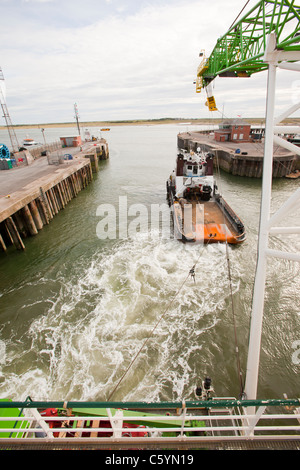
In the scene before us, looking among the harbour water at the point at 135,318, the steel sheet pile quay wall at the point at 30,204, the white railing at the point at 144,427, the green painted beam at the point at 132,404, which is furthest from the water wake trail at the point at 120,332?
the steel sheet pile quay wall at the point at 30,204

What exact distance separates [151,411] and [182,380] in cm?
265

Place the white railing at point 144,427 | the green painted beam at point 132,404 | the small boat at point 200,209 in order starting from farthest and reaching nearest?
the small boat at point 200,209 < the white railing at point 144,427 < the green painted beam at point 132,404

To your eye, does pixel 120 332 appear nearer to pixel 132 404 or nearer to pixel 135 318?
pixel 135 318

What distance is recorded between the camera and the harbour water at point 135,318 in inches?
283

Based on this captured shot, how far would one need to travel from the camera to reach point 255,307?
14.3ft

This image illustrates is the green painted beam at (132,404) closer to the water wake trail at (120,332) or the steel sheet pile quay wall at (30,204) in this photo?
the water wake trail at (120,332)

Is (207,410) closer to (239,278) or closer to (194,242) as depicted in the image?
(239,278)

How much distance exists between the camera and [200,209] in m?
17.4

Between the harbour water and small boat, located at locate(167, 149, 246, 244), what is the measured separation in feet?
2.74

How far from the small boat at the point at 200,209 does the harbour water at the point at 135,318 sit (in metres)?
0.83

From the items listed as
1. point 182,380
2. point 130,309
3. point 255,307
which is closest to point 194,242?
point 130,309

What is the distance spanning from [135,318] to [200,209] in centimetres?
1093

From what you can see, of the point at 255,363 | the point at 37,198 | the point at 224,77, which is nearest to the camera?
the point at 255,363

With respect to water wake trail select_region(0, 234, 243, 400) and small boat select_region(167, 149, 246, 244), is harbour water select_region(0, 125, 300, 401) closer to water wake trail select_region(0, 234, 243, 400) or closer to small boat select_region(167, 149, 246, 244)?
water wake trail select_region(0, 234, 243, 400)
